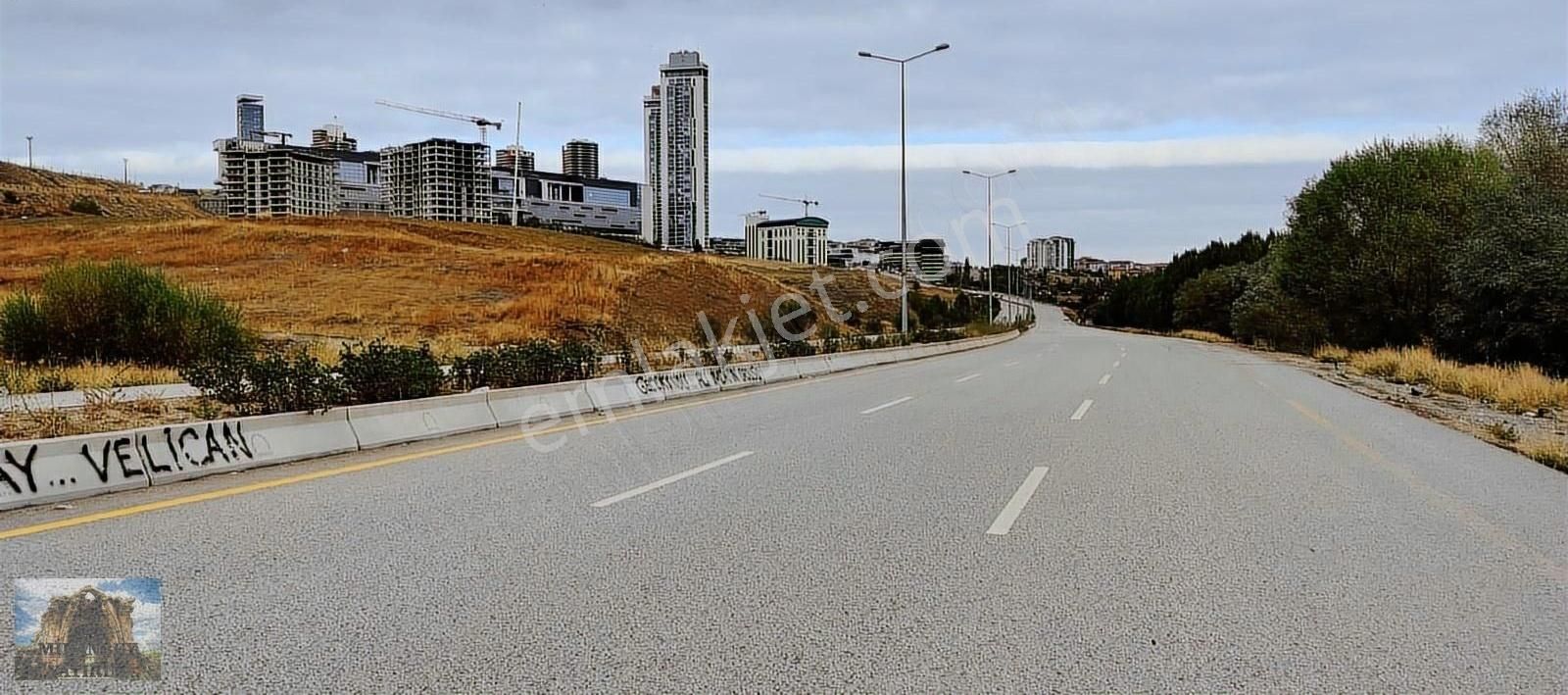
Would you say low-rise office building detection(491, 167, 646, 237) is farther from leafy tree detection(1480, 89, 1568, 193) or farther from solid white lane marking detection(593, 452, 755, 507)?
solid white lane marking detection(593, 452, 755, 507)

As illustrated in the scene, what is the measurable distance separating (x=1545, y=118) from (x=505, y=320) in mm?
37429

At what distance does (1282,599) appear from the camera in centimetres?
523

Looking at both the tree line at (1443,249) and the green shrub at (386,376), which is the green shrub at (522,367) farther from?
the tree line at (1443,249)

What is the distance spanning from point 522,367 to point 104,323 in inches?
387

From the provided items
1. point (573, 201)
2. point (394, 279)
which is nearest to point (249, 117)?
point (573, 201)

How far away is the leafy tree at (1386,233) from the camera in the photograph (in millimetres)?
35094

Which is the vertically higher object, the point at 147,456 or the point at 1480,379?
the point at 147,456

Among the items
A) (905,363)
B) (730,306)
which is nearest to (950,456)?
(905,363)

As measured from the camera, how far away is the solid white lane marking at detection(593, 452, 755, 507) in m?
7.95

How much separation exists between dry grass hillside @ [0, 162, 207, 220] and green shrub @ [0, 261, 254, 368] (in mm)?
71380

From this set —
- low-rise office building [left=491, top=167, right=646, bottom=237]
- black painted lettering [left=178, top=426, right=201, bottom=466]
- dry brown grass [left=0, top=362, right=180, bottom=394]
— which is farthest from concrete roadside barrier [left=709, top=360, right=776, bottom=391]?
low-rise office building [left=491, top=167, right=646, bottom=237]

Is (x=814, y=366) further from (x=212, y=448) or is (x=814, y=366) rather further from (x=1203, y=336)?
(x=1203, y=336)

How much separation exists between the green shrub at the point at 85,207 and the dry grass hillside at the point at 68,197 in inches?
28.4

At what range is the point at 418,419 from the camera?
12.0 meters
